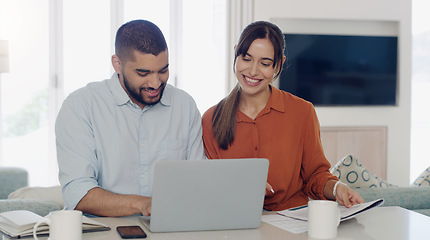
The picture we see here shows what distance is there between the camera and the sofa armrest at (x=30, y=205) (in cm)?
235

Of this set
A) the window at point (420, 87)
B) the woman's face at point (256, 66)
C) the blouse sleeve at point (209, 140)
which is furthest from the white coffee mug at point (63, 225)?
the window at point (420, 87)

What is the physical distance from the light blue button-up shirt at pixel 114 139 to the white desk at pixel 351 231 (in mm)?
212

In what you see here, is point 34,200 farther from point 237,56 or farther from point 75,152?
point 237,56

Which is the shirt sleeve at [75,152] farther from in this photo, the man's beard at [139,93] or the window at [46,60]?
the window at [46,60]

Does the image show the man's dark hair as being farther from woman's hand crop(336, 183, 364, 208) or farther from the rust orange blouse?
woman's hand crop(336, 183, 364, 208)

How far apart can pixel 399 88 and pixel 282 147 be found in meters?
4.25

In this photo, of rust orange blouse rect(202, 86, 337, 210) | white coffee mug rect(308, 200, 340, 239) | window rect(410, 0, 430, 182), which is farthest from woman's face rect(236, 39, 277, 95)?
window rect(410, 0, 430, 182)

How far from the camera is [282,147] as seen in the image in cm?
212

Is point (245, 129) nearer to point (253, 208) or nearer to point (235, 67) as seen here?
point (235, 67)

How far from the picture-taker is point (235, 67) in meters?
2.13

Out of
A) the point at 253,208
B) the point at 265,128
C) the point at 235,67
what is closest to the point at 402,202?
the point at 265,128

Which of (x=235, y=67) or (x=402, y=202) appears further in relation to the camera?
(x=402, y=202)

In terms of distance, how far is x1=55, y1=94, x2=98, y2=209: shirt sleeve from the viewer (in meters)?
1.75

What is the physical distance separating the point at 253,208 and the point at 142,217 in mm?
364
